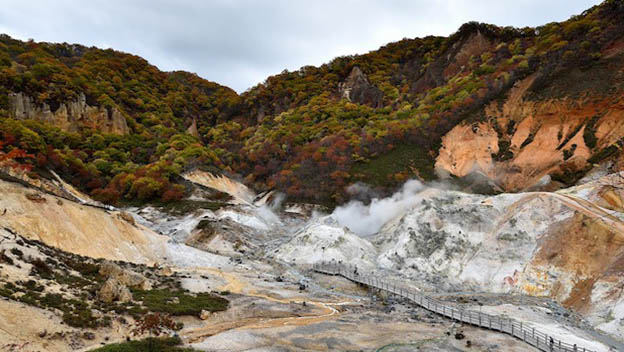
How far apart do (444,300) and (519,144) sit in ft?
122

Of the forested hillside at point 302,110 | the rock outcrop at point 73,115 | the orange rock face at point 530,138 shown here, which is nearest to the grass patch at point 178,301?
the forested hillside at point 302,110

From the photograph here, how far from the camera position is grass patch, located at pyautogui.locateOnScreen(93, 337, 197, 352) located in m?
13.1

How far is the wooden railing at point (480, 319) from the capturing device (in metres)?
17.0

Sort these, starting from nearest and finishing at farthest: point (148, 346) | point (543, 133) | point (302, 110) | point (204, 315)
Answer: point (148, 346) < point (204, 315) < point (543, 133) < point (302, 110)

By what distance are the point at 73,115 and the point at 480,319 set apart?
82.1 m

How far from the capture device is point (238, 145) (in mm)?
92875

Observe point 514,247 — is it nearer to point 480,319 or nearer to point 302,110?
point 480,319

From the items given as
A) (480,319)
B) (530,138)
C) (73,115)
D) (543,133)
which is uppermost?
(543,133)

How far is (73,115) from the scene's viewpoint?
250ft

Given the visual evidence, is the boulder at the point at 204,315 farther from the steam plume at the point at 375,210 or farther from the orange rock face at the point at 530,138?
the orange rock face at the point at 530,138

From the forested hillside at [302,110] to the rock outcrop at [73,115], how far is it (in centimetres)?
22

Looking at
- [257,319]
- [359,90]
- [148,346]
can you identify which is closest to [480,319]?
[257,319]

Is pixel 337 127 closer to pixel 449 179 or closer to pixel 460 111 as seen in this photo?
pixel 460 111

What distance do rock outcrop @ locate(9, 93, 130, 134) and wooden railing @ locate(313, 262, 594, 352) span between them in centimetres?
6882
